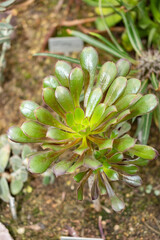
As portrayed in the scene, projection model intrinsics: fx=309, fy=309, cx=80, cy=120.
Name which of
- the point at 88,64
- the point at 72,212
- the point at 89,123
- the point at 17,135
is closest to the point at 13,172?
the point at 72,212

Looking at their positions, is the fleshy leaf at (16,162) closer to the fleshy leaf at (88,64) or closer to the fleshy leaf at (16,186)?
the fleshy leaf at (16,186)

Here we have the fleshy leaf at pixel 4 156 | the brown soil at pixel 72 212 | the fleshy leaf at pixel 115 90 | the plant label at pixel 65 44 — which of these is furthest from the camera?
the plant label at pixel 65 44

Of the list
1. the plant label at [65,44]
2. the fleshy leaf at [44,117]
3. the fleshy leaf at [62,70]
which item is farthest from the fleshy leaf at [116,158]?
the plant label at [65,44]

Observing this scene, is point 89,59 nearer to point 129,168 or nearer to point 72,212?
point 129,168

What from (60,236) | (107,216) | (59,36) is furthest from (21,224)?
(59,36)

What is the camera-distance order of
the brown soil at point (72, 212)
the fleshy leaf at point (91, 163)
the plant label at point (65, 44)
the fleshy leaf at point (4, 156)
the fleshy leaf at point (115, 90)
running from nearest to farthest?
the fleshy leaf at point (91, 163)
the fleshy leaf at point (115, 90)
the brown soil at point (72, 212)
the fleshy leaf at point (4, 156)
the plant label at point (65, 44)

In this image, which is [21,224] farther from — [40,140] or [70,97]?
[70,97]
